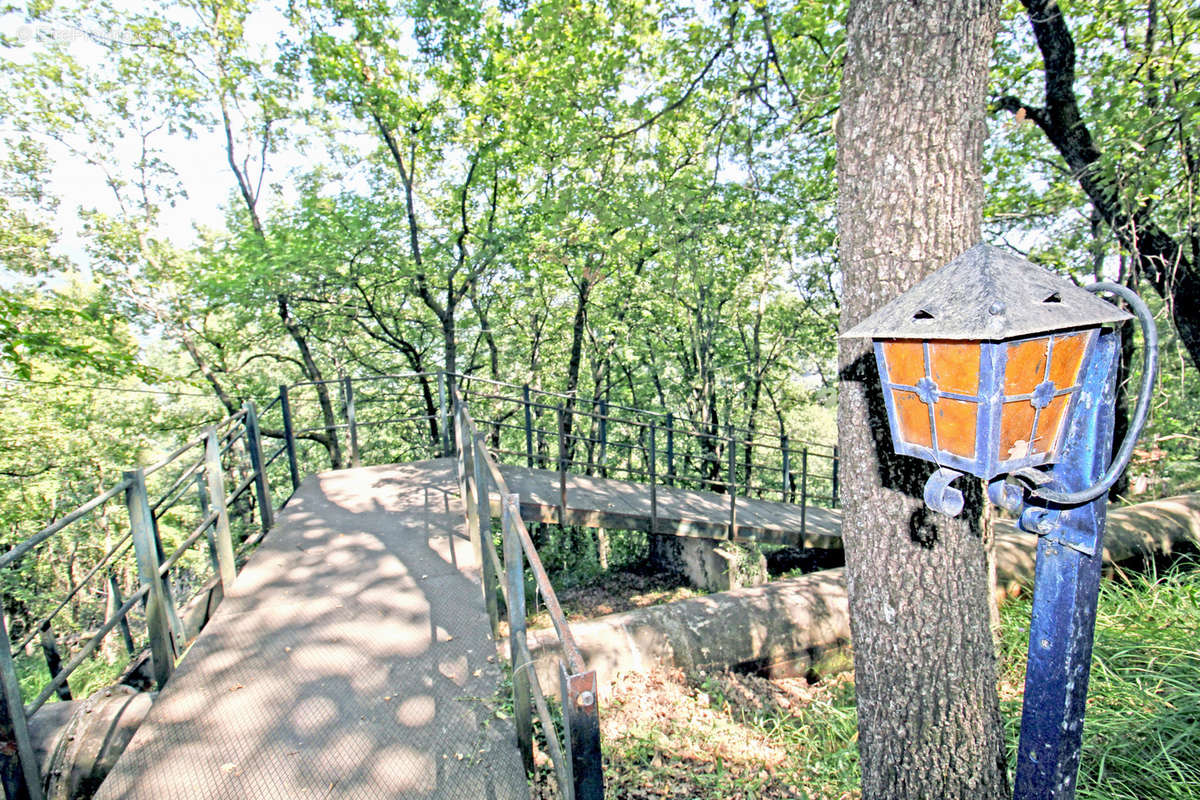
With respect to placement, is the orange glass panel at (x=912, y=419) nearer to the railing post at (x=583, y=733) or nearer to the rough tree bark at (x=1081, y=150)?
the railing post at (x=583, y=733)

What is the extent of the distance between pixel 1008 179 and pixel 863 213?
906 centimetres

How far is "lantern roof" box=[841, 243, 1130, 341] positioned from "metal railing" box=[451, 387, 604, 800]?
3.99ft

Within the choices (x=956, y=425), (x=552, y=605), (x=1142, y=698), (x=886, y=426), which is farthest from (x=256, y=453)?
(x=1142, y=698)

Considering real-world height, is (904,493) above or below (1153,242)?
below

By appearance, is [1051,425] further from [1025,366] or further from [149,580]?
[149,580]

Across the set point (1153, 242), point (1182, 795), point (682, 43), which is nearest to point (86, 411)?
point (682, 43)

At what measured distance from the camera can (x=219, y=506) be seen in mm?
3682

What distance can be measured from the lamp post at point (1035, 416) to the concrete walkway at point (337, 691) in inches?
73.3

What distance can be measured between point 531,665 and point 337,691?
1198mm

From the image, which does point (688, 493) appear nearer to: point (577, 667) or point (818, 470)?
point (577, 667)

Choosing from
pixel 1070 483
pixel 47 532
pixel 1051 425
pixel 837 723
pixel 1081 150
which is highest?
pixel 1081 150

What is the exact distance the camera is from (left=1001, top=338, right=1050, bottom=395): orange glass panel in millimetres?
1291

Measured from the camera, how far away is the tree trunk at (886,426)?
2.12 meters

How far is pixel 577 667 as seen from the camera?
4.91ft
